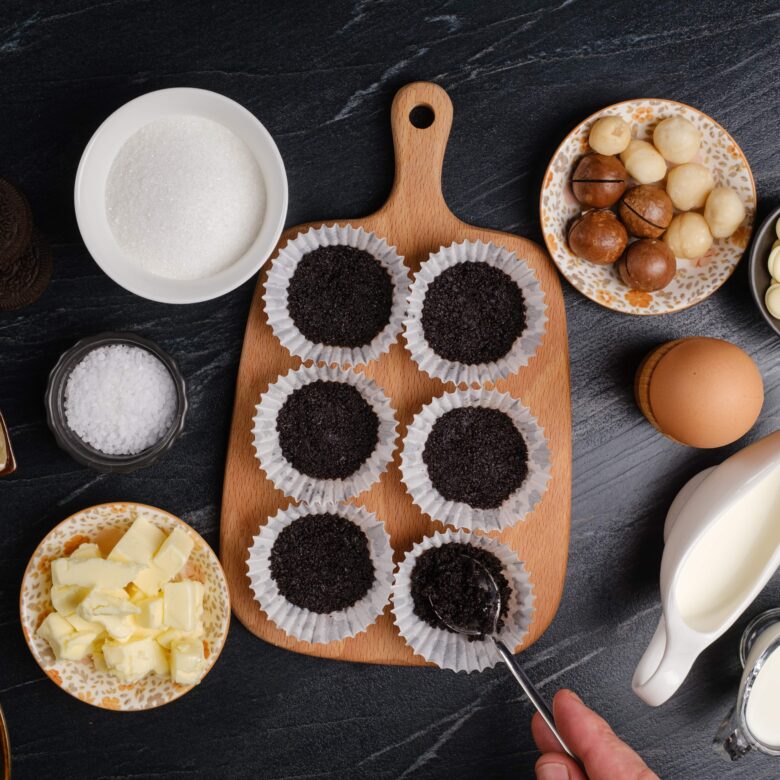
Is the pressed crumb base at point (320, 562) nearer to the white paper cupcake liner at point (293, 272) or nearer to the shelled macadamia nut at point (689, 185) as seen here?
the white paper cupcake liner at point (293, 272)

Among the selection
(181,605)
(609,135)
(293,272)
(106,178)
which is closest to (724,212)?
(609,135)

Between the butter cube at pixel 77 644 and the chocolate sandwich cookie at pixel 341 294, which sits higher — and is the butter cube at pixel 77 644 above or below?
below

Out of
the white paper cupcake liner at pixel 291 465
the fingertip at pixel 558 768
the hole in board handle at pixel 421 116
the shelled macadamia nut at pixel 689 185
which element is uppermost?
the hole in board handle at pixel 421 116

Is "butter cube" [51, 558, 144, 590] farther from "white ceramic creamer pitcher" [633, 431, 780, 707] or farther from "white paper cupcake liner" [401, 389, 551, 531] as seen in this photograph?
"white ceramic creamer pitcher" [633, 431, 780, 707]

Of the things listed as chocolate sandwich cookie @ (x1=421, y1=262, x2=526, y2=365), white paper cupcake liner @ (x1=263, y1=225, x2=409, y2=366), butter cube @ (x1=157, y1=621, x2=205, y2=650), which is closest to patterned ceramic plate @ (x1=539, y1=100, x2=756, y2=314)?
chocolate sandwich cookie @ (x1=421, y1=262, x2=526, y2=365)

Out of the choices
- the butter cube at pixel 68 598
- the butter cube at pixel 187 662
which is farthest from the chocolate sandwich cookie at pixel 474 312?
the butter cube at pixel 68 598

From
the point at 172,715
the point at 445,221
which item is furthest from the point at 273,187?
the point at 172,715

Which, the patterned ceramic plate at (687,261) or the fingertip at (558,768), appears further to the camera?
the patterned ceramic plate at (687,261)

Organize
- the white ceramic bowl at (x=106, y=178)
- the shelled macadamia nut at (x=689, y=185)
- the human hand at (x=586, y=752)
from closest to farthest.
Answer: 1. the human hand at (x=586, y=752)
2. the white ceramic bowl at (x=106, y=178)
3. the shelled macadamia nut at (x=689, y=185)
